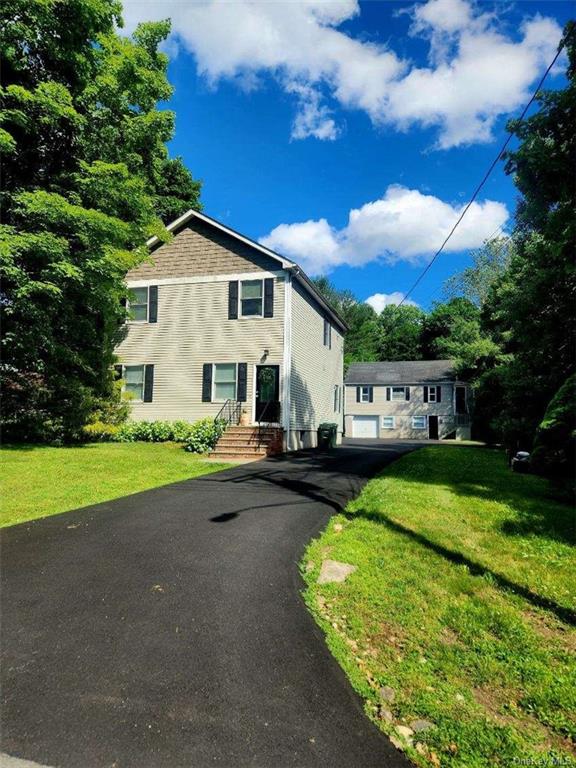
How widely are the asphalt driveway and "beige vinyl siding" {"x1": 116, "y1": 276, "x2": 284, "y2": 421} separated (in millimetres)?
11169

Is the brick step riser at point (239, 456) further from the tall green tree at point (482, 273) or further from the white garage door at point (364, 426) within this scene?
the tall green tree at point (482, 273)

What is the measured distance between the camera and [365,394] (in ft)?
136

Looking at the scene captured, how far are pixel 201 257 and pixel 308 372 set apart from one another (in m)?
6.72

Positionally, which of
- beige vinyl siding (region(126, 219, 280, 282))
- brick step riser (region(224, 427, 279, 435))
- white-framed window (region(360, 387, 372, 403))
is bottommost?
brick step riser (region(224, 427, 279, 435))

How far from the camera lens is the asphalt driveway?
232 cm

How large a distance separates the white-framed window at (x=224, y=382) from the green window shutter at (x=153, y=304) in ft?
12.1

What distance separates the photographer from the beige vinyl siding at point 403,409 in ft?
127

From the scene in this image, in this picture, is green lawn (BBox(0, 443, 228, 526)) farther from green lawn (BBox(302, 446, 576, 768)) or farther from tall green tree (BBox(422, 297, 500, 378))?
tall green tree (BBox(422, 297, 500, 378))

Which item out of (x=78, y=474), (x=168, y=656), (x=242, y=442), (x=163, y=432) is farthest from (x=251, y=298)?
(x=168, y=656)

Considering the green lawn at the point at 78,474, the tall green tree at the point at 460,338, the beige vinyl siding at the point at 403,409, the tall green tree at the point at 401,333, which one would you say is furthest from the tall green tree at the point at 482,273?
the green lawn at the point at 78,474

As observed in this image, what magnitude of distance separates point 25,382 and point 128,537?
9011mm

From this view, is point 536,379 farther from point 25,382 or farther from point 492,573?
point 25,382

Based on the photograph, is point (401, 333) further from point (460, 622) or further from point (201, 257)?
point (460, 622)

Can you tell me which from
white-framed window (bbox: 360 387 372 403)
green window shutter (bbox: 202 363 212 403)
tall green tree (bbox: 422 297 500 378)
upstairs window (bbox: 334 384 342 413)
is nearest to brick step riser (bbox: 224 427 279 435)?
green window shutter (bbox: 202 363 212 403)
